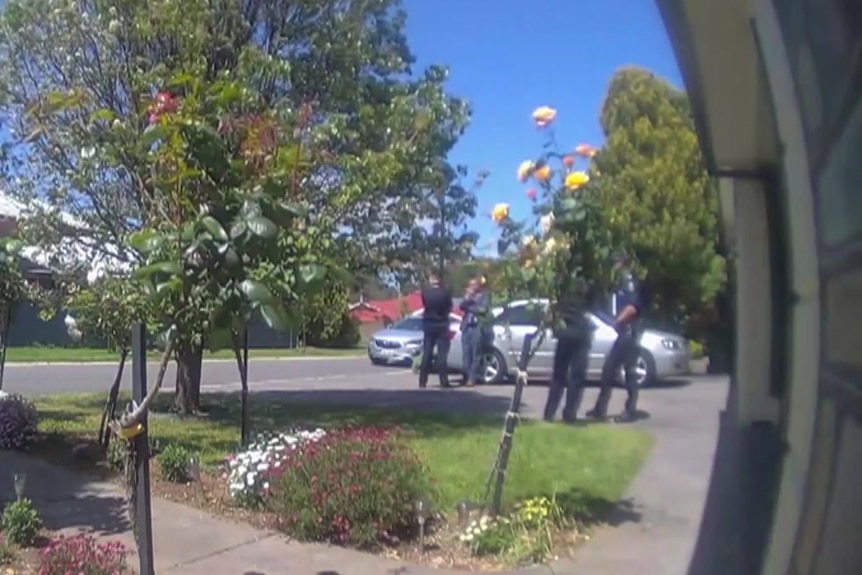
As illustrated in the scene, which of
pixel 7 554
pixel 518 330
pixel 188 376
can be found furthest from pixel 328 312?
pixel 7 554

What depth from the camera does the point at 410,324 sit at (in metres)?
2.40

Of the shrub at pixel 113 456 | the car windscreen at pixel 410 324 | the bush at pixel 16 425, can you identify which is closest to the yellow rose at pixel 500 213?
the car windscreen at pixel 410 324

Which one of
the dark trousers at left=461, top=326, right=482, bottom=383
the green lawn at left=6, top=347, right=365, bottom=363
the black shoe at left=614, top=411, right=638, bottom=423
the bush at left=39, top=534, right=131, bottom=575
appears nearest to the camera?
the black shoe at left=614, top=411, right=638, bottom=423

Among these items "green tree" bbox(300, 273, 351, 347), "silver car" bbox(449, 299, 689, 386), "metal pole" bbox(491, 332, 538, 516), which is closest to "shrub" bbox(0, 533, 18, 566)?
"green tree" bbox(300, 273, 351, 347)

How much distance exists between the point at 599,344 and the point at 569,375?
0.15 metres

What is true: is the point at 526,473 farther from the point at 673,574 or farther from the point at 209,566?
the point at 209,566

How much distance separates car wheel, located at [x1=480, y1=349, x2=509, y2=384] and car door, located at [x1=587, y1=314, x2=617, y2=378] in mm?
420

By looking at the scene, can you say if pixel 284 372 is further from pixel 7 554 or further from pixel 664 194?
pixel 664 194

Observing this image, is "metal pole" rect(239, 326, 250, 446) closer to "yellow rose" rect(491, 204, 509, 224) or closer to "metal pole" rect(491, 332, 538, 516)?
"metal pole" rect(491, 332, 538, 516)

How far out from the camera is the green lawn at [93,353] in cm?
392

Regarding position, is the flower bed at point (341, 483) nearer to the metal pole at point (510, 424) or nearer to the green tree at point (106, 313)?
the green tree at point (106, 313)

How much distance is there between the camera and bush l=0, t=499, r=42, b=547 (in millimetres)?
5730

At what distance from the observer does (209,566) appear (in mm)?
5301

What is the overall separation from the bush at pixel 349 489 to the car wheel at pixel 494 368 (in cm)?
329
